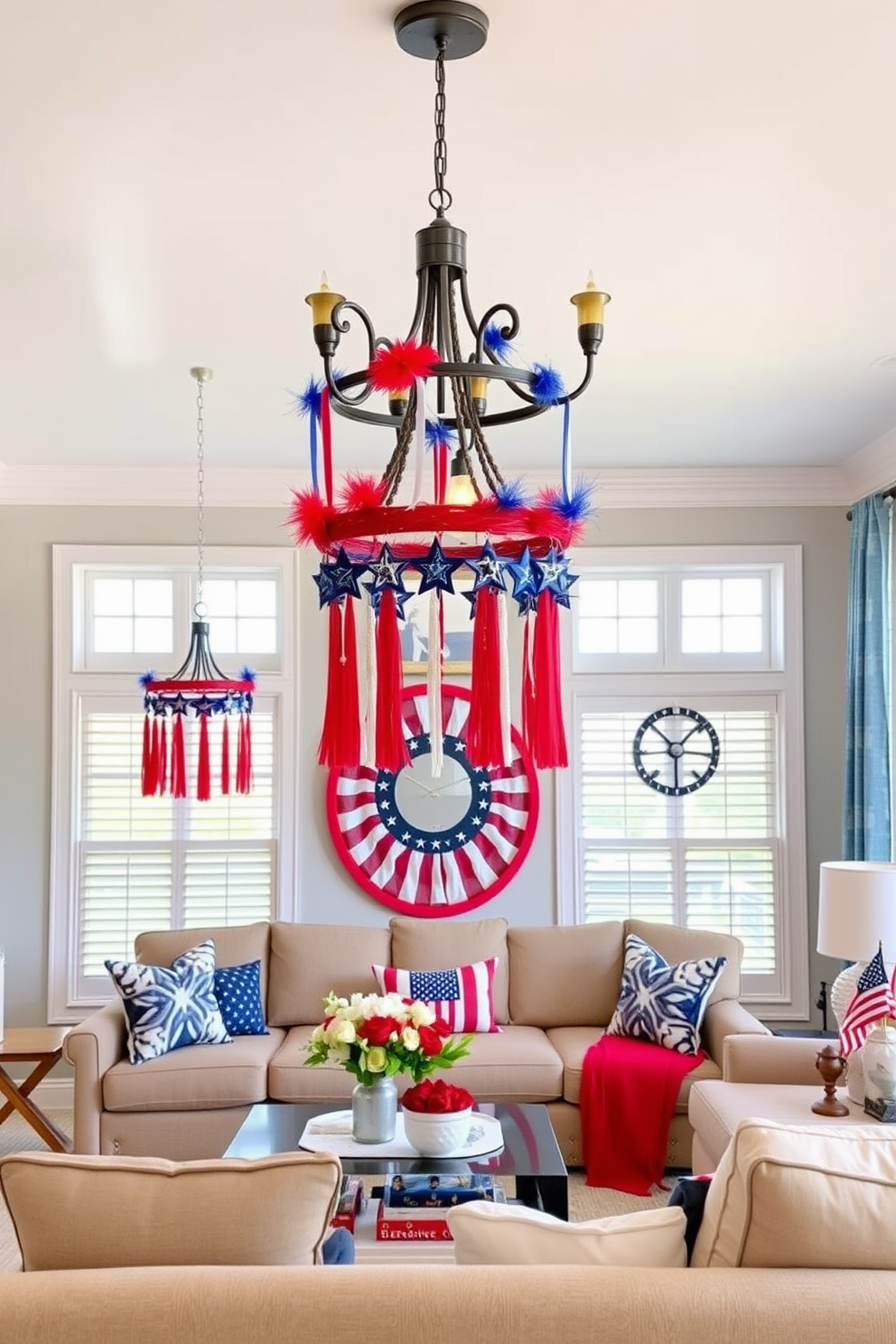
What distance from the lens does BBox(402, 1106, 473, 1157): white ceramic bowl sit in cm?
357

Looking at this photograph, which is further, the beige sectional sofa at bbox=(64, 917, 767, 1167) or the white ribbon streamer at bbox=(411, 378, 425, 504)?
the beige sectional sofa at bbox=(64, 917, 767, 1167)

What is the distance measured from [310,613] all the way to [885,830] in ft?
9.24

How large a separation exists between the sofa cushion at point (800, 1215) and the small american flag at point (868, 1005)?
1.98 metres

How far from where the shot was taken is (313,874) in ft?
19.3

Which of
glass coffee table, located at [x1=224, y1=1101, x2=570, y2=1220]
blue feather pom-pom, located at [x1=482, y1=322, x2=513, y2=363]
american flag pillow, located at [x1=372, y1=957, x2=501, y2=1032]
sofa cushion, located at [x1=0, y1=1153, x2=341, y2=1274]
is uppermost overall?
blue feather pom-pom, located at [x1=482, y1=322, x2=513, y2=363]

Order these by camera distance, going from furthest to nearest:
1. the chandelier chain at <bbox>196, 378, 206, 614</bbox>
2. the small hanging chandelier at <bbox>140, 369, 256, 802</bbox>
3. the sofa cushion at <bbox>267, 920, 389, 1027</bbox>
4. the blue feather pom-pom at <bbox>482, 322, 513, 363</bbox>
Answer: the chandelier chain at <bbox>196, 378, 206, 614</bbox>, the sofa cushion at <bbox>267, 920, 389, 1027</bbox>, the small hanging chandelier at <bbox>140, 369, 256, 802</bbox>, the blue feather pom-pom at <bbox>482, 322, 513, 363</bbox>

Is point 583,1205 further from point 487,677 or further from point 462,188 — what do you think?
point 462,188

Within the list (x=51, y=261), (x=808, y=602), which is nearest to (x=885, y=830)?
A: (x=808, y=602)

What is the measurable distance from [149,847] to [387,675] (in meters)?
4.27

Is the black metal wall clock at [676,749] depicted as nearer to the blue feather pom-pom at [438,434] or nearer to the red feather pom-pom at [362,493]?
the blue feather pom-pom at [438,434]

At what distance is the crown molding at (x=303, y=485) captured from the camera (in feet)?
19.1

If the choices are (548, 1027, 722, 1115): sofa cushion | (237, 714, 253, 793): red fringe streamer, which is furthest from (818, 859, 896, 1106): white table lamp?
(237, 714, 253, 793): red fringe streamer

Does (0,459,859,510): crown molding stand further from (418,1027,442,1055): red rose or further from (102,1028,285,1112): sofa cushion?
(418,1027,442,1055): red rose

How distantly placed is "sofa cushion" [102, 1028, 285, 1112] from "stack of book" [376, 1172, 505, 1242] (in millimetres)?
1192
